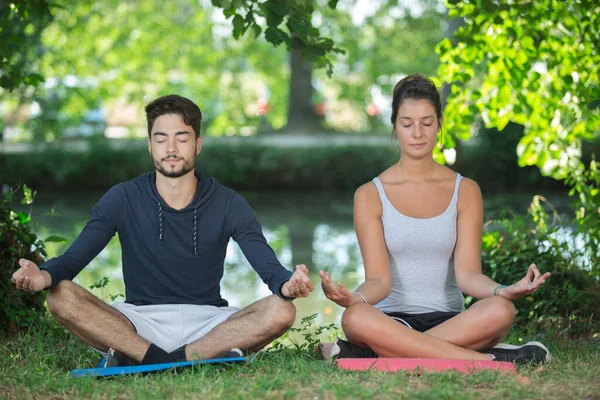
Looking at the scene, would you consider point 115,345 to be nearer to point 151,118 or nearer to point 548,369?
point 151,118

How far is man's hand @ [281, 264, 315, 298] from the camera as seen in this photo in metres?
3.69

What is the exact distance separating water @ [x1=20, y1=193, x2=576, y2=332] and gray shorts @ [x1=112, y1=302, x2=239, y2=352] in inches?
34.6

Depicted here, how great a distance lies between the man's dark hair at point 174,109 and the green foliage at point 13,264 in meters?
1.24

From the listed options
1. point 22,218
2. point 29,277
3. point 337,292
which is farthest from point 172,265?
point 22,218

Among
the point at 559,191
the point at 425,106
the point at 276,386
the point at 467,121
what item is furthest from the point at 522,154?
the point at 559,191

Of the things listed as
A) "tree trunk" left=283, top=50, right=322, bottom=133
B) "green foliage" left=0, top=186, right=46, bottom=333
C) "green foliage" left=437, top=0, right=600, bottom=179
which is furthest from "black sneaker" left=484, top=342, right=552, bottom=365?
"tree trunk" left=283, top=50, right=322, bottom=133

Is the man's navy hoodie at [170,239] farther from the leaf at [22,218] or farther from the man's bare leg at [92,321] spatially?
the leaf at [22,218]

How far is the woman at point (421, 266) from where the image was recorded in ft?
13.0

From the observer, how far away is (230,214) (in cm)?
424

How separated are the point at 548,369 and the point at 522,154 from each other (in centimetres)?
297

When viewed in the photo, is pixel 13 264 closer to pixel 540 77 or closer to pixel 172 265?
pixel 172 265

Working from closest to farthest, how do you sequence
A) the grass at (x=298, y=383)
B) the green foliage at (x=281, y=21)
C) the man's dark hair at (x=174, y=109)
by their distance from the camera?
the grass at (x=298, y=383), the man's dark hair at (x=174, y=109), the green foliage at (x=281, y=21)

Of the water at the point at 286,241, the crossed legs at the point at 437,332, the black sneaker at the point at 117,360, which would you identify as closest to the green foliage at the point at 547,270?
the water at the point at 286,241

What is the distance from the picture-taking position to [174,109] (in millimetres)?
4254
